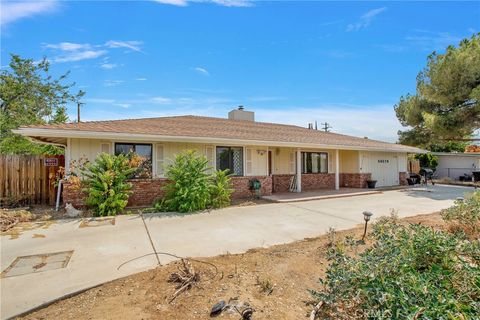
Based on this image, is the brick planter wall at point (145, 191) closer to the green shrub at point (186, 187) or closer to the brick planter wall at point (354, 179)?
the green shrub at point (186, 187)

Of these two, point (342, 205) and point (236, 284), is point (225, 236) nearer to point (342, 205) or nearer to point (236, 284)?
point (236, 284)

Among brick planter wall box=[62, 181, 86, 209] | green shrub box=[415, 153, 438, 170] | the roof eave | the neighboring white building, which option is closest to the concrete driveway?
brick planter wall box=[62, 181, 86, 209]

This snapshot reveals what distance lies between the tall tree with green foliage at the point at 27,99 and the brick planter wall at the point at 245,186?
462 inches

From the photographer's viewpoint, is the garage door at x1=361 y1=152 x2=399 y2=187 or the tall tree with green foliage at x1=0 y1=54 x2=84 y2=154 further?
the tall tree with green foliage at x1=0 y1=54 x2=84 y2=154

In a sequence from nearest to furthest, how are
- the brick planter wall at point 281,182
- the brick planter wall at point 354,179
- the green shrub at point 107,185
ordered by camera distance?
the green shrub at point 107,185 < the brick planter wall at point 281,182 < the brick planter wall at point 354,179

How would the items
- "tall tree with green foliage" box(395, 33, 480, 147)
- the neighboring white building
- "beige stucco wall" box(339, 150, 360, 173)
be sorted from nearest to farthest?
"tall tree with green foliage" box(395, 33, 480, 147) → "beige stucco wall" box(339, 150, 360, 173) → the neighboring white building

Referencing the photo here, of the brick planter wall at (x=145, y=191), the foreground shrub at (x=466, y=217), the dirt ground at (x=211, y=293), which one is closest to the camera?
the dirt ground at (x=211, y=293)

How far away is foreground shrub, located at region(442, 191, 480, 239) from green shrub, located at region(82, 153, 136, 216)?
8.63 m

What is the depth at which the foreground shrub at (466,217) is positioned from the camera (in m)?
4.91

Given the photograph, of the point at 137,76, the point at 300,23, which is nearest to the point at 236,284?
the point at 300,23

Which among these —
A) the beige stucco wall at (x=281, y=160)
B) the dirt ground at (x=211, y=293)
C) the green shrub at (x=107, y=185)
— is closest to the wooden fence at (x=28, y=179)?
the green shrub at (x=107, y=185)

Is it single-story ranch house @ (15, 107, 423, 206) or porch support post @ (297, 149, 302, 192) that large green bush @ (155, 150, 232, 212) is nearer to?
single-story ranch house @ (15, 107, 423, 206)

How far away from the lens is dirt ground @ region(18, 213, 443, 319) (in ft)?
9.37

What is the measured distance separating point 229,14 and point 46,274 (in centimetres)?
852
